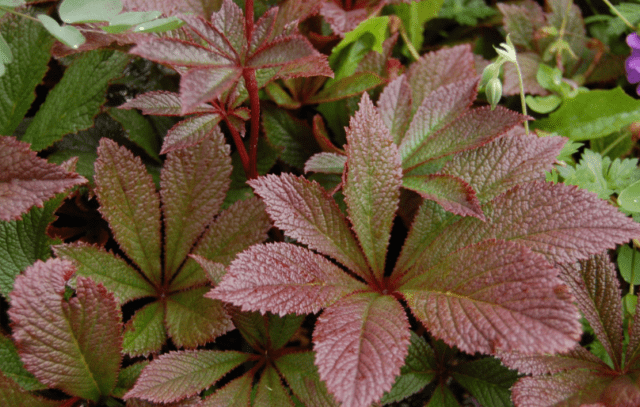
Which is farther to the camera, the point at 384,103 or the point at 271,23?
the point at 384,103

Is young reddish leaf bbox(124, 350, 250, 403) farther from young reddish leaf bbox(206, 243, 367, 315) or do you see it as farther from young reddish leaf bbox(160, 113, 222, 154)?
young reddish leaf bbox(160, 113, 222, 154)

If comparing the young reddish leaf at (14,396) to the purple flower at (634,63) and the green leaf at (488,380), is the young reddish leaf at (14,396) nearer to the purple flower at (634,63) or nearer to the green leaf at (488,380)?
the green leaf at (488,380)

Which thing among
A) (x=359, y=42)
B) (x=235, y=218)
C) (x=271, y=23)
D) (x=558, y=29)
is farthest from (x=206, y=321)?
(x=558, y=29)

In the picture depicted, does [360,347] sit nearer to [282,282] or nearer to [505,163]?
[282,282]

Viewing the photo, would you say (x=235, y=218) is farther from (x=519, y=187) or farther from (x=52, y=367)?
(x=519, y=187)

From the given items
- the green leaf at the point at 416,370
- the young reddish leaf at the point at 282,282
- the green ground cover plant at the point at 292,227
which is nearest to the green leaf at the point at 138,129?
the green ground cover plant at the point at 292,227

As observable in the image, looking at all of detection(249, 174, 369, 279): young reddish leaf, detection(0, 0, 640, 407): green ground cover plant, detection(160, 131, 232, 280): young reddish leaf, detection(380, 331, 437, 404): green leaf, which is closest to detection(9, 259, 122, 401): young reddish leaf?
detection(0, 0, 640, 407): green ground cover plant
